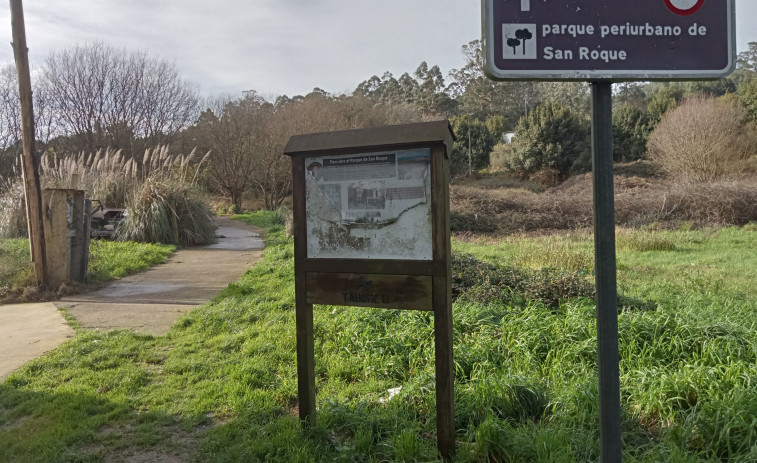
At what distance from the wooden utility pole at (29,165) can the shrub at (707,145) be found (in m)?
21.8

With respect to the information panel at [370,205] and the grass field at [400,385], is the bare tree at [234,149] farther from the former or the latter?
the information panel at [370,205]

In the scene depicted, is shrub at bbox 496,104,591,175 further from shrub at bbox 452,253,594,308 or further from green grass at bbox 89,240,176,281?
shrub at bbox 452,253,594,308

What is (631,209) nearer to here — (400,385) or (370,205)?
(400,385)

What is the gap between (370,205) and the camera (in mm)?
2988

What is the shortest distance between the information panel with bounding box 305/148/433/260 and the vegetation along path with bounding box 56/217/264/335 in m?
3.44

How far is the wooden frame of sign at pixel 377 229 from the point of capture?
2.81 meters

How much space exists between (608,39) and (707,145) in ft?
80.3

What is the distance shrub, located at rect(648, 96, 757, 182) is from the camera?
2186cm

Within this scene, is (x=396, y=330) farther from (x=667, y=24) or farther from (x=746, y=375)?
(x=667, y=24)

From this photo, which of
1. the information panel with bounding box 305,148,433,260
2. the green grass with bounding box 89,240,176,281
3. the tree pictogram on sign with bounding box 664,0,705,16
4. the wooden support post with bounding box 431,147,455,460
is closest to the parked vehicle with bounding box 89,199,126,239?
the green grass with bounding box 89,240,176,281

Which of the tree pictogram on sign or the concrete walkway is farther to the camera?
the concrete walkway

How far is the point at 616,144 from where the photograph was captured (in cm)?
3291

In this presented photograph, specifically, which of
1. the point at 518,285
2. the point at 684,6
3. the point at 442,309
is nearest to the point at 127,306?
the point at 518,285

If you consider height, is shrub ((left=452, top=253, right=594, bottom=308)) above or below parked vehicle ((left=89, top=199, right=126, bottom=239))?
below
